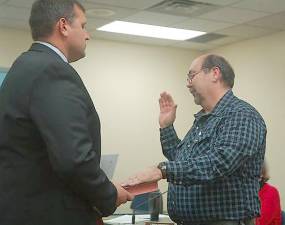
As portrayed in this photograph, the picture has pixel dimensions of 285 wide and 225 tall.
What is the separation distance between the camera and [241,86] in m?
6.58

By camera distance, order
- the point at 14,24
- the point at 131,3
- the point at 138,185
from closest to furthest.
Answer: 1. the point at 138,185
2. the point at 131,3
3. the point at 14,24

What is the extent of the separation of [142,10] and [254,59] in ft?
6.57

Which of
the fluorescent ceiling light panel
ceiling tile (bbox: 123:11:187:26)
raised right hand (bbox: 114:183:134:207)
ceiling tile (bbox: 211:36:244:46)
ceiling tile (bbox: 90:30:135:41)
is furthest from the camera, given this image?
ceiling tile (bbox: 211:36:244:46)

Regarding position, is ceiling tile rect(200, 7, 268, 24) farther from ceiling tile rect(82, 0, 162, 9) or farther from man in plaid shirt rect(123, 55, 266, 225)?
man in plaid shirt rect(123, 55, 266, 225)

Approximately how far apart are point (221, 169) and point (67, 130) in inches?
34.9

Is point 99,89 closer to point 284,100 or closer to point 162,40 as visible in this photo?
point 162,40

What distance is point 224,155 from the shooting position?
6.97ft

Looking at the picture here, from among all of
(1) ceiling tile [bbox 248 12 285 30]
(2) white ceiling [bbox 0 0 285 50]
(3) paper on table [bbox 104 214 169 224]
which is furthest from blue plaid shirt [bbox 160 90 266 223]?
(1) ceiling tile [bbox 248 12 285 30]

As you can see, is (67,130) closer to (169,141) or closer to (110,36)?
(169,141)

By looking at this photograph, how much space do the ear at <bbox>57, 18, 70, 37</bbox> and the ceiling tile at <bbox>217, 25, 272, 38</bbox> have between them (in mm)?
4379

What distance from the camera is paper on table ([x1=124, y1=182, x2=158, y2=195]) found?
1836 millimetres

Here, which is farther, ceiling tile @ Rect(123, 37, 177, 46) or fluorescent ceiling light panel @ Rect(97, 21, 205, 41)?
ceiling tile @ Rect(123, 37, 177, 46)

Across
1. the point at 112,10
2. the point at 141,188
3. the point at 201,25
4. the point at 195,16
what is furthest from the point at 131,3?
the point at 141,188

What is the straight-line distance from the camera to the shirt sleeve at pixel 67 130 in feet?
4.75
